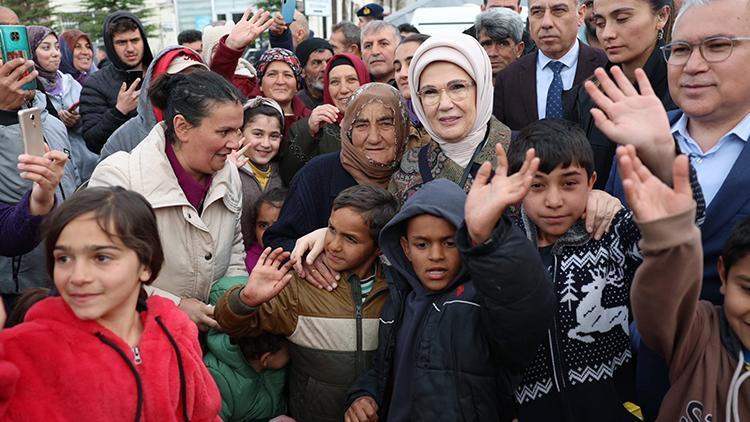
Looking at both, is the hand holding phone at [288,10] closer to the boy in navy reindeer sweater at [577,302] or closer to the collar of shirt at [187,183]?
the collar of shirt at [187,183]

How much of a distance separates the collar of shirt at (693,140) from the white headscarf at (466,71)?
0.84 meters

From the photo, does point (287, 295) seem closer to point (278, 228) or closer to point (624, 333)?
point (278, 228)

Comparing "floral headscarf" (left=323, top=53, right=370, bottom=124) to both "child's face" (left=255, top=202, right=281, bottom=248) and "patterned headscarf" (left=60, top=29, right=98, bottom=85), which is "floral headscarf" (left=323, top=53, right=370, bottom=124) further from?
"patterned headscarf" (left=60, top=29, right=98, bottom=85)

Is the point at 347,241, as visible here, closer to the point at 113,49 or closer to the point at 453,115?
the point at 453,115

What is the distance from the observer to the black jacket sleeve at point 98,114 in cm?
518

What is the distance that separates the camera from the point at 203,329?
3143mm

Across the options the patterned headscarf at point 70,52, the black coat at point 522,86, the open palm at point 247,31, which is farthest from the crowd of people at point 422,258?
the patterned headscarf at point 70,52

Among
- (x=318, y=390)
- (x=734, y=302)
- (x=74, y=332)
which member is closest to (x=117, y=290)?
(x=74, y=332)

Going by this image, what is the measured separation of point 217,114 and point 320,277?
3.12 ft

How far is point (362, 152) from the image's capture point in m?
3.49

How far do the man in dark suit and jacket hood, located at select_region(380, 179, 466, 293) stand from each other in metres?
2.05

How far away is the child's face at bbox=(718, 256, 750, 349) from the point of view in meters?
2.12

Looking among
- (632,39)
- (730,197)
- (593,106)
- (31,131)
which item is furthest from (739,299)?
(31,131)

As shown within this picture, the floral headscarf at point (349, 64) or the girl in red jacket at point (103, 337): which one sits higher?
the floral headscarf at point (349, 64)
